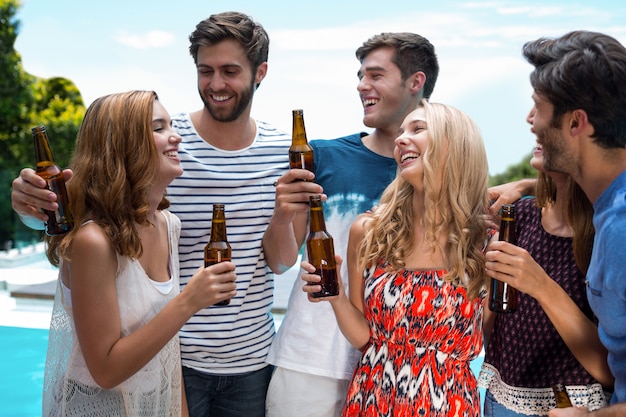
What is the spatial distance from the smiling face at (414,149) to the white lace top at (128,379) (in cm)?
86

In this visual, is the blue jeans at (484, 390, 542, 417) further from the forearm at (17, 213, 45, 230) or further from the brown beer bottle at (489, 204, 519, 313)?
the forearm at (17, 213, 45, 230)

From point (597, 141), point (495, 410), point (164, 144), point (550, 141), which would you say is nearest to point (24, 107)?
point (164, 144)

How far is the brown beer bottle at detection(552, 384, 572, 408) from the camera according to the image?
1.96 metres

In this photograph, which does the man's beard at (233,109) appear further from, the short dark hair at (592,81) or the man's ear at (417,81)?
the short dark hair at (592,81)

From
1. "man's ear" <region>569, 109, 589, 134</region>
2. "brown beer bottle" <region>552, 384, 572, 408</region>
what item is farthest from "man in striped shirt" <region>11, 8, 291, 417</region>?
"man's ear" <region>569, 109, 589, 134</region>

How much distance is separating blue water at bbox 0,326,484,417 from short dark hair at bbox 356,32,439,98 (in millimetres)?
4401

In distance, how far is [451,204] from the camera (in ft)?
7.46

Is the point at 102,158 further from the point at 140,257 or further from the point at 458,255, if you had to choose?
the point at 458,255

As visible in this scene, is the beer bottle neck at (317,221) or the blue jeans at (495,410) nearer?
the blue jeans at (495,410)

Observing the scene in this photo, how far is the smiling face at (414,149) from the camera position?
224 centimetres

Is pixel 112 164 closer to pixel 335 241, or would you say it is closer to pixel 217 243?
pixel 217 243

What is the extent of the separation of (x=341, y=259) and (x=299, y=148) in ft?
1.40

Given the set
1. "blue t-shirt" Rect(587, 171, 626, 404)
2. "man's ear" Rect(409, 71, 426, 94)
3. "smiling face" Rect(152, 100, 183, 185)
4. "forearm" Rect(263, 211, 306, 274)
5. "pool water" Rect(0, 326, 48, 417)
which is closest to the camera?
"blue t-shirt" Rect(587, 171, 626, 404)

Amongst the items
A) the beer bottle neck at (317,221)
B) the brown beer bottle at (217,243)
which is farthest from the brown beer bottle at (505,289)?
the brown beer bottle at (217,243)
